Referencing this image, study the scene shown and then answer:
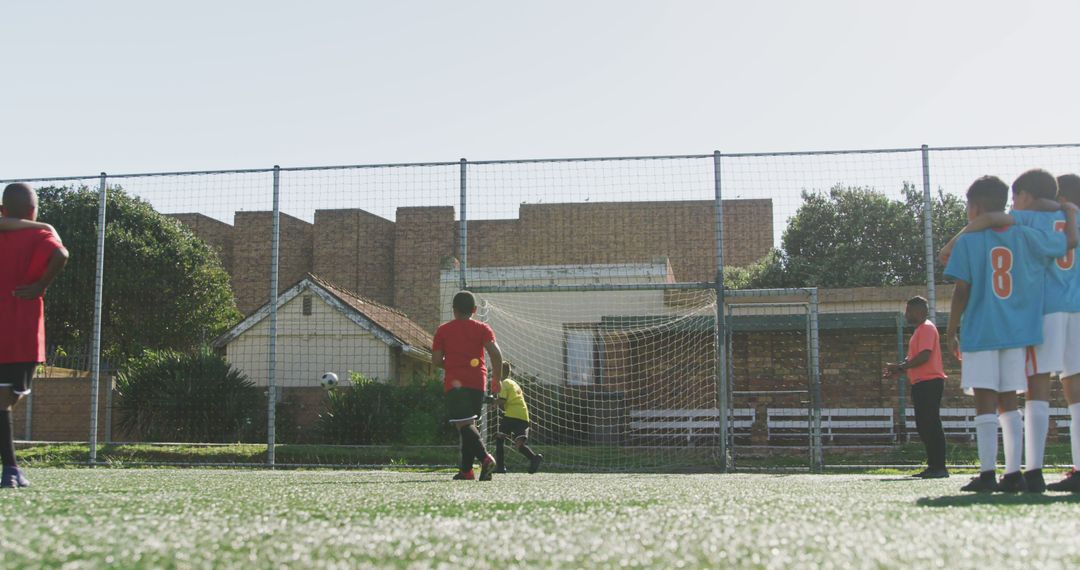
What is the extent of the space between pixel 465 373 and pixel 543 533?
423 cm

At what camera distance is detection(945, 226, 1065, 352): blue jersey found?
14.9 ft

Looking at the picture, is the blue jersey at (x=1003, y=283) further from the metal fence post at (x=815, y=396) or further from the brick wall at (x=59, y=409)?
the brick wall at (x=59, y=409)

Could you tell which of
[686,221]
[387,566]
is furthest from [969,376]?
[686,221]

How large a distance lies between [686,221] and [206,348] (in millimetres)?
9036

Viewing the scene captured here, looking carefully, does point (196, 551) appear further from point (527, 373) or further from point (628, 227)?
point (628, 227)

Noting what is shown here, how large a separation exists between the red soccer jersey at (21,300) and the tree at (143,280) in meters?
14.0

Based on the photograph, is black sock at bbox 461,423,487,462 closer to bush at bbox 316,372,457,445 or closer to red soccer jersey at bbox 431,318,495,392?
red soccer jersey at bbox 431,318,495,392

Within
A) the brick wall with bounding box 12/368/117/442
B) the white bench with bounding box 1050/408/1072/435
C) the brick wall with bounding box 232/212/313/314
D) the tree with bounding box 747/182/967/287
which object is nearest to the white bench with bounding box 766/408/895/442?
the white bench with bounding box 1050/408/1072/435

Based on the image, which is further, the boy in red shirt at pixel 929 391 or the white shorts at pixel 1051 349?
the boy in red shirt at pixel 929 391

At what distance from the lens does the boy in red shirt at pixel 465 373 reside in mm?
6742

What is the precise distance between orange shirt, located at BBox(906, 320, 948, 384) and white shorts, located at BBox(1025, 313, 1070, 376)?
3.25 metres

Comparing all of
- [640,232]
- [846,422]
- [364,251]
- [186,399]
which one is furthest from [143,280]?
[364,251]

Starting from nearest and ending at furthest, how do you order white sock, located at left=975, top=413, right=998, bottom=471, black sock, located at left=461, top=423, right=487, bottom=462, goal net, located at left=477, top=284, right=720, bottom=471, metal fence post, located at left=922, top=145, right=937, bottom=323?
white sock, located at left=975, top=413, right=998, bottom=471
black sock, located at left=461, top=423, right=487, bottom=462
metal fence post, located at left=922, top=145, right=937, bottom=323
goal net, located at left=477, top=284, right=720, bottom=471

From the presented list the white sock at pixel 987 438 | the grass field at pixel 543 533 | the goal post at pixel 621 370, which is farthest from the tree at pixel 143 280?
the white sock at pixel 987 438
